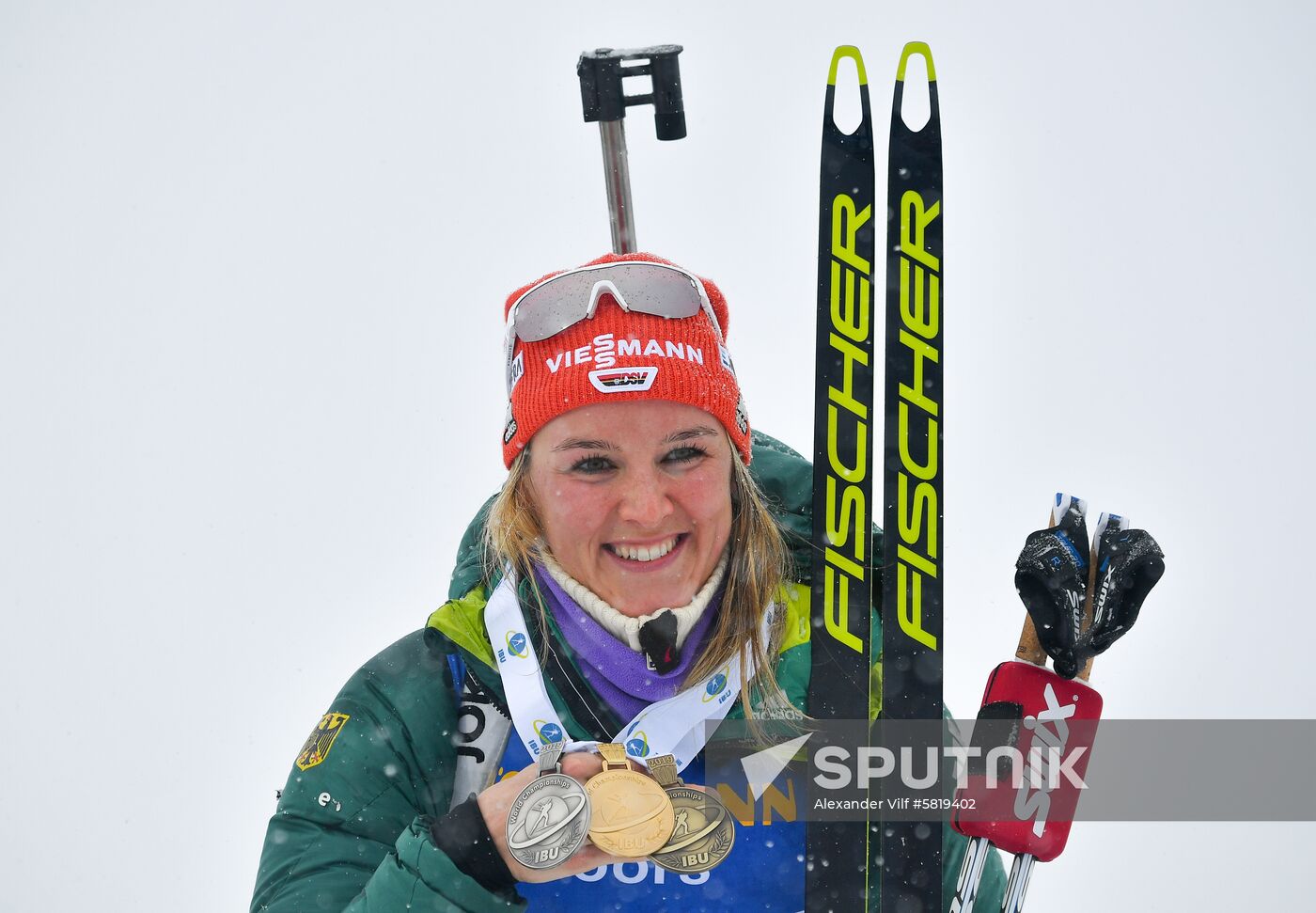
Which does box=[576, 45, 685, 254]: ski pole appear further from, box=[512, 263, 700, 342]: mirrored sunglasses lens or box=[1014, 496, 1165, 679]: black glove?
box=[1014, 496, 1165, 679]: black glove

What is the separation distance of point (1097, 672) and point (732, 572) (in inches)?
116

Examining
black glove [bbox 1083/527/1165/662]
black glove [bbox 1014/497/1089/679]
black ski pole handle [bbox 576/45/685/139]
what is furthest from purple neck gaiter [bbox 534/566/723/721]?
black ski pole handle [bbox 576/45/685/139]

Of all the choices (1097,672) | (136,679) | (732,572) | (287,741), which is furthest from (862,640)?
(136,679)

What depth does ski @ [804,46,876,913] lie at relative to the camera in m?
2.36

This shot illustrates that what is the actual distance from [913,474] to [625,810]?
963mm

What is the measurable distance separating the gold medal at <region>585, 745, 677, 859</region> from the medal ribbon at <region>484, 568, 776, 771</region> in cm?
9

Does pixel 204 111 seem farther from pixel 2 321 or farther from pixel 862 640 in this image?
pixel 862 640

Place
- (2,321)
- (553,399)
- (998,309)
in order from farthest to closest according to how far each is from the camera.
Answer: (2,321), (998,309), (553,399)

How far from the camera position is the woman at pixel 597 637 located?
213 cm

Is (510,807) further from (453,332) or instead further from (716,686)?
(453,332)

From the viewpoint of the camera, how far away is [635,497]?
2.09m

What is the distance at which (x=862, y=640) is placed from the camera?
2.46 m

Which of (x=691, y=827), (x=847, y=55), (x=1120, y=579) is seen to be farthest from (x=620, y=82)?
(x=691, y=827)

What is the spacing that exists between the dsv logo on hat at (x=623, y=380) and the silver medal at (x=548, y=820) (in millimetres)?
657
